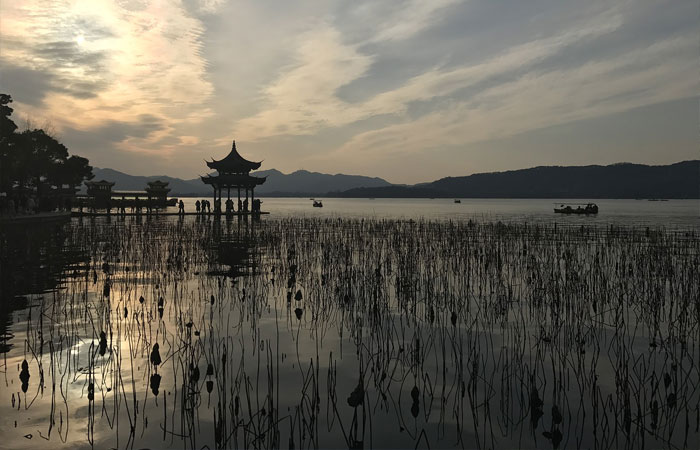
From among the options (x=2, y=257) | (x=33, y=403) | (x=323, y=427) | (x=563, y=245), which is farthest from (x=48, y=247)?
(x=563, y=245)

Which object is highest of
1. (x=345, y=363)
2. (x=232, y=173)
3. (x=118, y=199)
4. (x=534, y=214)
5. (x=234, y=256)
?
(x=232, y=173)

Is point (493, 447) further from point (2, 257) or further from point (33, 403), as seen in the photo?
point (2, 257)

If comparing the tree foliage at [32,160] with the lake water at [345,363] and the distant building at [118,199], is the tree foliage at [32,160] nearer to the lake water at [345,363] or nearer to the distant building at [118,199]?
the distant building at [118,199]

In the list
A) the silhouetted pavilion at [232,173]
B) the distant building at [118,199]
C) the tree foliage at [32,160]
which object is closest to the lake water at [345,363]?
the tree foliage at [32,160]

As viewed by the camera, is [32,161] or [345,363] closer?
[345,363]

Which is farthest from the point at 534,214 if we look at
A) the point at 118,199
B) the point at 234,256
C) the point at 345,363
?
the point at 345,363

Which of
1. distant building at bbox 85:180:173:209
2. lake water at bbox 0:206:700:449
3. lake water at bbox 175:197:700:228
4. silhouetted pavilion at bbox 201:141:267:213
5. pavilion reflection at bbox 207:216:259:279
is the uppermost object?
silhouetted pavilion at bbox 201:141:267:213

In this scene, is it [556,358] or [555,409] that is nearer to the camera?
[555,409]

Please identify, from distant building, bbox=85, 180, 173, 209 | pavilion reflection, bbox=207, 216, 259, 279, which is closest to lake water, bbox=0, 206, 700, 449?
pavilion reflection, bbox=207, 216, 259, 279

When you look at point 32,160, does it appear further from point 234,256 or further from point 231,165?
point 234,256

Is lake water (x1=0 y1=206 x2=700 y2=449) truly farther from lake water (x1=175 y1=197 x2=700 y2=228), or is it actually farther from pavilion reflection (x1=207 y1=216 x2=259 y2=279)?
lake water (x1=175 y1=197 x2=700 y2=228)

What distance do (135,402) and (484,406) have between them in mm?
4054

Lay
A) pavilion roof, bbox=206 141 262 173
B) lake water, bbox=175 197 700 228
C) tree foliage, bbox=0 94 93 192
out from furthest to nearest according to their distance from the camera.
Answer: pavilion roof, bbox=206 141 262 173, lake water, bbox=175 197 700 228, tree foliage, bbox=0 94 93 192

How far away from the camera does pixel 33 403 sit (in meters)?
5.27
